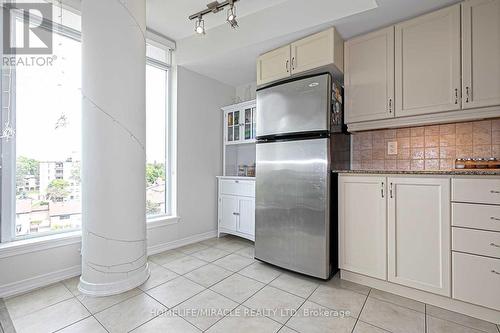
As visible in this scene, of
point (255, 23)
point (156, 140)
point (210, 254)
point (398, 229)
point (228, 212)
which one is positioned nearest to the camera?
point (398, 229)

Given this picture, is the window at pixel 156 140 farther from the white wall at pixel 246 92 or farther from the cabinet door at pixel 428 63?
the cabinet door at pixel 428 63

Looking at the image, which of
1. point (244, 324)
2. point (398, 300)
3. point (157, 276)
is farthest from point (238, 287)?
point (398, 300)

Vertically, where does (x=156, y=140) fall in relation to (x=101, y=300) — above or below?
above

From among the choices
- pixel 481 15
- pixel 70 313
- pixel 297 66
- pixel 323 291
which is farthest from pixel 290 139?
pixel 70 313

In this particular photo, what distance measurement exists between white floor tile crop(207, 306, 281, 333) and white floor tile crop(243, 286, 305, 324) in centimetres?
7

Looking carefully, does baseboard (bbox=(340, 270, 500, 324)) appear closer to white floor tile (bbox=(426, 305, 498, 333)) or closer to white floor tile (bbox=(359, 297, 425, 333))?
white floor tile (bbox=(426, 305, 498, 333))

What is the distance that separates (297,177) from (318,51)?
1177 millimetres

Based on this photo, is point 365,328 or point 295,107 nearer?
point 365,328

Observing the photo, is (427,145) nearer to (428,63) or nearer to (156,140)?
(428,63)

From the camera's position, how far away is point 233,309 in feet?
5.49

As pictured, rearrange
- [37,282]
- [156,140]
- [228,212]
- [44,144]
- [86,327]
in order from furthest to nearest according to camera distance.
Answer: [228,212] < [156,140] < [44,144] < [37,282] < [86,327]

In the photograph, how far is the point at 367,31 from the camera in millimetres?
2197

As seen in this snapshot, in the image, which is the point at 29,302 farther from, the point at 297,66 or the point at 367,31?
the point at 367,31

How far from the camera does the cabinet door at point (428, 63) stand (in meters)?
1.81
